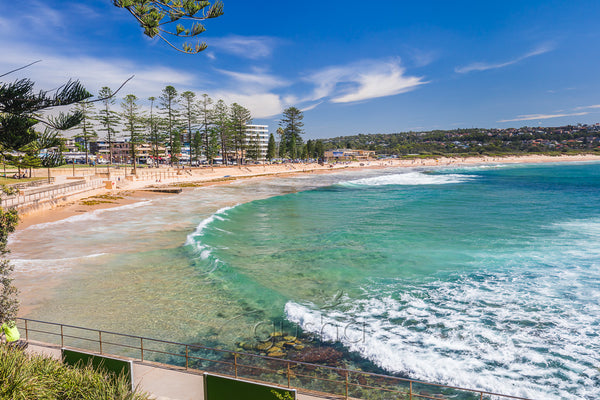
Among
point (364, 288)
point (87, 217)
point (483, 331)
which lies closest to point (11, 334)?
point (364, 288)

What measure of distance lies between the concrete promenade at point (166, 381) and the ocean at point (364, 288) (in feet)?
10.7

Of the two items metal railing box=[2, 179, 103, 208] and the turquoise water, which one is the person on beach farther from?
metal railing box=[2, 179, 103, 208]

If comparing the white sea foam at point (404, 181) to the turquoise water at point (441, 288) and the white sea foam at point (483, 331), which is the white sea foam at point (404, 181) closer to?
the turquoise water at point (441, 288)

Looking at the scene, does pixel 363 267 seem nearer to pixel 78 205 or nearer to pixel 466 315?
pixel 466 315

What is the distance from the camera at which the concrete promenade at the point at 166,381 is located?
6.23 meters

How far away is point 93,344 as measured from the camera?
10.4m

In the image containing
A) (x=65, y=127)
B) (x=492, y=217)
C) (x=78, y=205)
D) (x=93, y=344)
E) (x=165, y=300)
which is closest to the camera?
(x=65, y=127)

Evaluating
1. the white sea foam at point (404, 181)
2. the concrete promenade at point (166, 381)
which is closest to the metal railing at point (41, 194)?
the concrete promenade at point (166, 381)

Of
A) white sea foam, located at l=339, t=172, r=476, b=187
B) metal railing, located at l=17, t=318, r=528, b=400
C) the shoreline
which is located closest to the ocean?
metal railing, located at l=17, t=318, r=528, b=400

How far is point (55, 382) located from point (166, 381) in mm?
1779

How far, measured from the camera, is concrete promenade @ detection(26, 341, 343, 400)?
20.5 feet

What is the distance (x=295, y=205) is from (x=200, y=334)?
1163 inches

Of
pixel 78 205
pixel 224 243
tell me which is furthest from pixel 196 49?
pixel 78 205

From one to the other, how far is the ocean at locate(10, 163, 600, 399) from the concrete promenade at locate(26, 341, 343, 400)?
327 cm
